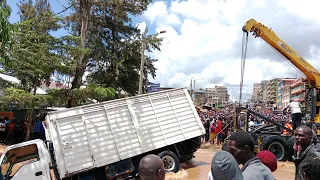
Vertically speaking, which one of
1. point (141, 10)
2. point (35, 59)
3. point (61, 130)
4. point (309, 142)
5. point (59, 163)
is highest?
point (141, 10)

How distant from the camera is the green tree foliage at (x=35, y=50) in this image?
557 inches

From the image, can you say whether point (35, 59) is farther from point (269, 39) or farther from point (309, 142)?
point (309, 142)

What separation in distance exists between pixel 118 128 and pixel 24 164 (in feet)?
11.0

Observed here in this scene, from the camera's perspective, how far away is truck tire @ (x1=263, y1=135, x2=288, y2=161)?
41.4 feet

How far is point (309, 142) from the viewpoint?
3.88m

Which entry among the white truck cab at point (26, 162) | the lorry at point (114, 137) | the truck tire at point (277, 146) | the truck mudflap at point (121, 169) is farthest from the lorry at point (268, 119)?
the white truck cab at point (26, 162)

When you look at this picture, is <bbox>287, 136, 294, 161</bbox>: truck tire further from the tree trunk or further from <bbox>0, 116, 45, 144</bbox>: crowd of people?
<bbox>0, 116, 45, 144</bbox>: crowd of people

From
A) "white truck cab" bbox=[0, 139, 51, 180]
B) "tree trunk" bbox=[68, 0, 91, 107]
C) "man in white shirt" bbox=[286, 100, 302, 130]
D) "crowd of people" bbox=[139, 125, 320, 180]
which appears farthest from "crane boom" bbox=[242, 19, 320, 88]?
"crowd of people" bbox=[139, 125, 320, 180]

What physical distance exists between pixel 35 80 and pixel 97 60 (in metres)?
10.9

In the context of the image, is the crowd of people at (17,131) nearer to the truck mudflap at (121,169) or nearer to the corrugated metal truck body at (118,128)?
the corrugated metal truck body at (118,128)

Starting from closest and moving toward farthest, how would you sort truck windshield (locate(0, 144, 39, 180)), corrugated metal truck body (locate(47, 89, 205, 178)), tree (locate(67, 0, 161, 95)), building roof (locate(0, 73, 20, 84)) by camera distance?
truck windshield (locate(0, 144, 39, 180)), corrugated metal truck body (locate(47, 89, 205, 178)), building roof (locate(0, 73, 20, 84)), tree (locate(67, 0, 161, 95))

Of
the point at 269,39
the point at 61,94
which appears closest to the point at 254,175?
the point at 269,39

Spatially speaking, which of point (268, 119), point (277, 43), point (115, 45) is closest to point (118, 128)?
point (268, 119)

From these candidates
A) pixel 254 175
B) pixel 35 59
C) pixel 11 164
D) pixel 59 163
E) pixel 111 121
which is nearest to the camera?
pixel 254 175
